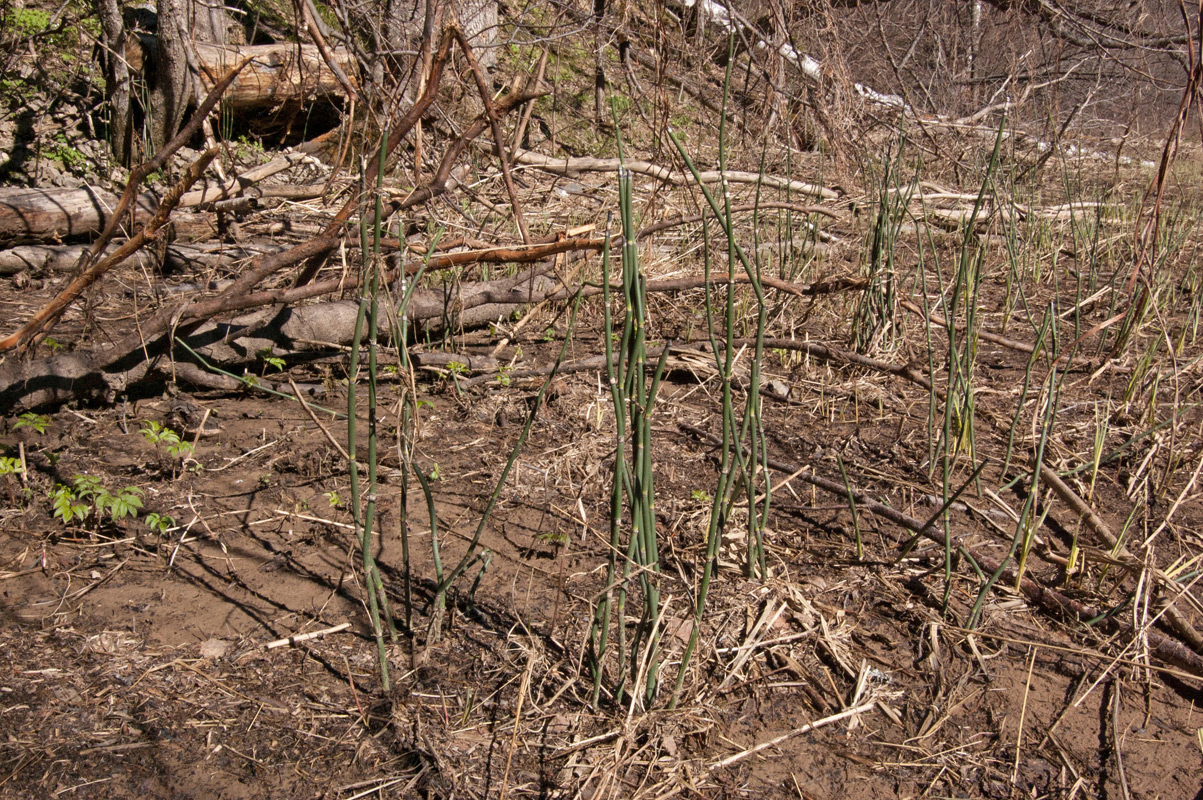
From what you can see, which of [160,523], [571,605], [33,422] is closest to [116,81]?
[33,422]

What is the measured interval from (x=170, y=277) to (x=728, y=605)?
3068 millimetres

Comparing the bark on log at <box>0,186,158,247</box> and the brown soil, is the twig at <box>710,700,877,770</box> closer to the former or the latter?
the brown soil

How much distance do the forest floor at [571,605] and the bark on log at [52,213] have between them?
3.67 feet

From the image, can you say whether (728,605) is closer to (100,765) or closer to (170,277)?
(100,765)

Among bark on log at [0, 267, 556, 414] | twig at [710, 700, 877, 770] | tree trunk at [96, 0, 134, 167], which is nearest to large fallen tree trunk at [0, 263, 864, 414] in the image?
bark on log at [0, 267, 556, 414]

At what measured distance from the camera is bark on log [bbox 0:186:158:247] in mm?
3951

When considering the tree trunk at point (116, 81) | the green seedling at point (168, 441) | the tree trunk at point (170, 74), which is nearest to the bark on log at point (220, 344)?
the green seedling at point (168, 441)

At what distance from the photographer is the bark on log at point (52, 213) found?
3951mm

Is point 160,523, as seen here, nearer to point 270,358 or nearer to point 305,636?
point 305,636

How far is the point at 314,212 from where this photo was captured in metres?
4.42

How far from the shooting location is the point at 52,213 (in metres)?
4.03

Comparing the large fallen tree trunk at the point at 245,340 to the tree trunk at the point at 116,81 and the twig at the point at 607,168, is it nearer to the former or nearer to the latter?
the twig at the point at 607,168

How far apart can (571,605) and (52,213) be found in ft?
11.3

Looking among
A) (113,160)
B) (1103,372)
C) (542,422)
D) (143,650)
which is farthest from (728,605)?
(113,160)
